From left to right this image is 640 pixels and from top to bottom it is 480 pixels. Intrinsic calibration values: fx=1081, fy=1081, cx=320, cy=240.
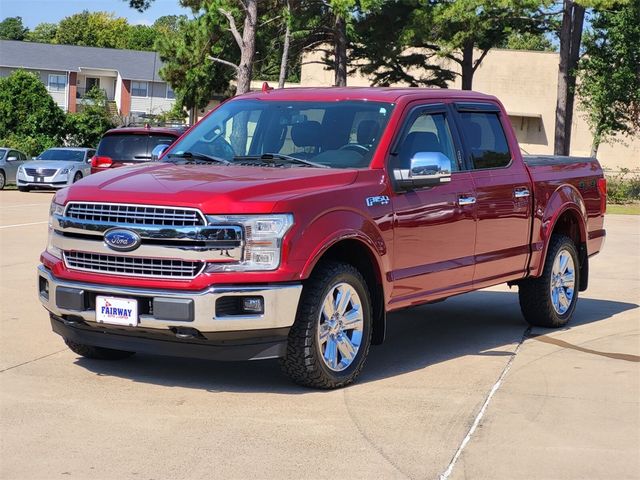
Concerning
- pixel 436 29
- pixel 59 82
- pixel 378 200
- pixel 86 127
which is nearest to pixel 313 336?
pixel 378 200

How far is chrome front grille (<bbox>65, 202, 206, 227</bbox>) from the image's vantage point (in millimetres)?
6418

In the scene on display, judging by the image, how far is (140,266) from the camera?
6.55 metres

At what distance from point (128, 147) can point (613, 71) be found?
19.6 metres

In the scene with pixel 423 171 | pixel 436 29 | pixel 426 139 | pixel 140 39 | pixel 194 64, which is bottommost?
pixel 423 171

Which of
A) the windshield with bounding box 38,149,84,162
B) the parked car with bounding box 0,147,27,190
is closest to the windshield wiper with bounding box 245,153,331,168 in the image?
the windshield with bounding box 38,149,84,162

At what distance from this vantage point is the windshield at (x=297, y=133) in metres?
7.60

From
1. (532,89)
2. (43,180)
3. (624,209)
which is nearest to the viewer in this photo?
(624,209)

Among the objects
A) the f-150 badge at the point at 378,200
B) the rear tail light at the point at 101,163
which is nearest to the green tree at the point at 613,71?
the rear tail light at the point at 101,163

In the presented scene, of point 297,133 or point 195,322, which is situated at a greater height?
point 297,133

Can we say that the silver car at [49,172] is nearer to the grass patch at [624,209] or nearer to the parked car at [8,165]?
the parked car at [8,165]

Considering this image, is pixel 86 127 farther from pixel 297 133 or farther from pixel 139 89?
pixel 297 133

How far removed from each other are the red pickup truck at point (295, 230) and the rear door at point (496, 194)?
19 millimetres

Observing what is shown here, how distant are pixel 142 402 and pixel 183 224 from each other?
1.12 m

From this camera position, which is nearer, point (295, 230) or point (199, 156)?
point (295, 230)
